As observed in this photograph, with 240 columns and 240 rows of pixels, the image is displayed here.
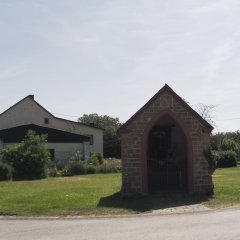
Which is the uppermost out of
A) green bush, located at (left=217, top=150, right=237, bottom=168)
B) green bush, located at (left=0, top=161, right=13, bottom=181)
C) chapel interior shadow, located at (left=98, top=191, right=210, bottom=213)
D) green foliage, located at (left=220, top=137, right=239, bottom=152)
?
green foliage, located at (left=220, top=137, right=239, bottom=152)

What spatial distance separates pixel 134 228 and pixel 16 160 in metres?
23.0

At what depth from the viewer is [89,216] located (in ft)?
49.6

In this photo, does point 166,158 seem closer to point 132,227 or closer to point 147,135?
point 147,135

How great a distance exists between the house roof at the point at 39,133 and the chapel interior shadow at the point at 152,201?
24.8 meters

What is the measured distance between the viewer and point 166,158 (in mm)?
24641

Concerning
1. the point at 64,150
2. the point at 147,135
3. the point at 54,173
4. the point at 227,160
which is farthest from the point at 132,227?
the point at 227,160

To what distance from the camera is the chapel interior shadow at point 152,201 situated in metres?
17.1

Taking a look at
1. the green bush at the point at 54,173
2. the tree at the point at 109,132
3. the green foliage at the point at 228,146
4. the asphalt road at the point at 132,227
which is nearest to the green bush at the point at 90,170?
the green bush at the point at 54,173

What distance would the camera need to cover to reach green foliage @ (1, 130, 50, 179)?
3397cm

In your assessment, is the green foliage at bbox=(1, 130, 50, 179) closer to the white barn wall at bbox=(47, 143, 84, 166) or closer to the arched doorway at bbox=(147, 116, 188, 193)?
the white barn wall at bbox=(47, 143, 84, 166)

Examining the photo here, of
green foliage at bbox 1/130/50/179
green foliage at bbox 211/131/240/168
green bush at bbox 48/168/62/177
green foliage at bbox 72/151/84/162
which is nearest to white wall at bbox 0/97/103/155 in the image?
green foliage at bbox 72/151/84/162

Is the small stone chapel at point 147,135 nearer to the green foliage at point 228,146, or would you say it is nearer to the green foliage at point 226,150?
the green foliage at point 226,150

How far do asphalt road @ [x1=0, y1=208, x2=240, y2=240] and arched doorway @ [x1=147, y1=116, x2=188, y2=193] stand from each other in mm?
7363

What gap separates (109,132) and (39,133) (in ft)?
125
